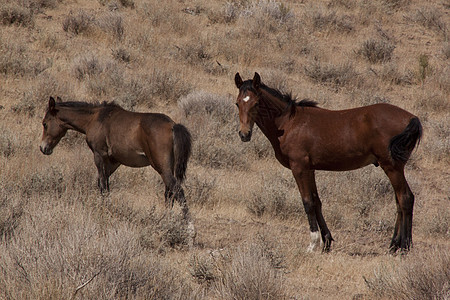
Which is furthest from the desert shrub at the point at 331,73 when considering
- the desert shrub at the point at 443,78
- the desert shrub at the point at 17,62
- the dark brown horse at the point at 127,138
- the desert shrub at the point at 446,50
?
the dark brown horse at the point at 127,138

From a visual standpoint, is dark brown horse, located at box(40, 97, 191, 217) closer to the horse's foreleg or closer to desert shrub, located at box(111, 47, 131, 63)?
the horse's foreleg

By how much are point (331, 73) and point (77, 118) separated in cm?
1012

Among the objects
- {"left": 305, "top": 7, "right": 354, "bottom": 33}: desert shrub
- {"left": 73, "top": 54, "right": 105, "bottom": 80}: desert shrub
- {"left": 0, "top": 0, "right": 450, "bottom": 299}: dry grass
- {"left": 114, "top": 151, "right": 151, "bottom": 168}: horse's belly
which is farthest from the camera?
{"left": 305, "top": 7, "right": 354, "bottom": 33}: desert shrub

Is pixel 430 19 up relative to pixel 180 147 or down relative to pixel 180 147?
down

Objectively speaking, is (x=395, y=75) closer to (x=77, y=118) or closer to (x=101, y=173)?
(x=77, y=118)

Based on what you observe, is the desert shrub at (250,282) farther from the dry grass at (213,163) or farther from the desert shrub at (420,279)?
the desert shrub at (420,279)

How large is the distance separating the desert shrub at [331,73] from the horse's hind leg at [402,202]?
10.0 m

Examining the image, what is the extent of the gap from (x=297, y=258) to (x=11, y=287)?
3.60 meters

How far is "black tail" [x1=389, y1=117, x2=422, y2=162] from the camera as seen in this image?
7456 mm

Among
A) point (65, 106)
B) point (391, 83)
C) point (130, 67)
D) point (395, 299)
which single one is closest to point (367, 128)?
point (395, 299)

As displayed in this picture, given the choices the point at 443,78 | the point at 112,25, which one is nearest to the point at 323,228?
the point at 443,78

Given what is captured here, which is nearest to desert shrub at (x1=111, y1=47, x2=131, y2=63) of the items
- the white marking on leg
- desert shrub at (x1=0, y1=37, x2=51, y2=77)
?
desert shrub at (x1=0, y1=37, x2=51, y2=77)

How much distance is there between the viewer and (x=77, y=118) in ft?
30.3

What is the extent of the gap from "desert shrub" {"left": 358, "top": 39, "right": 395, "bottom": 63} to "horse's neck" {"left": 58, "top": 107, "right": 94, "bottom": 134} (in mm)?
12510
